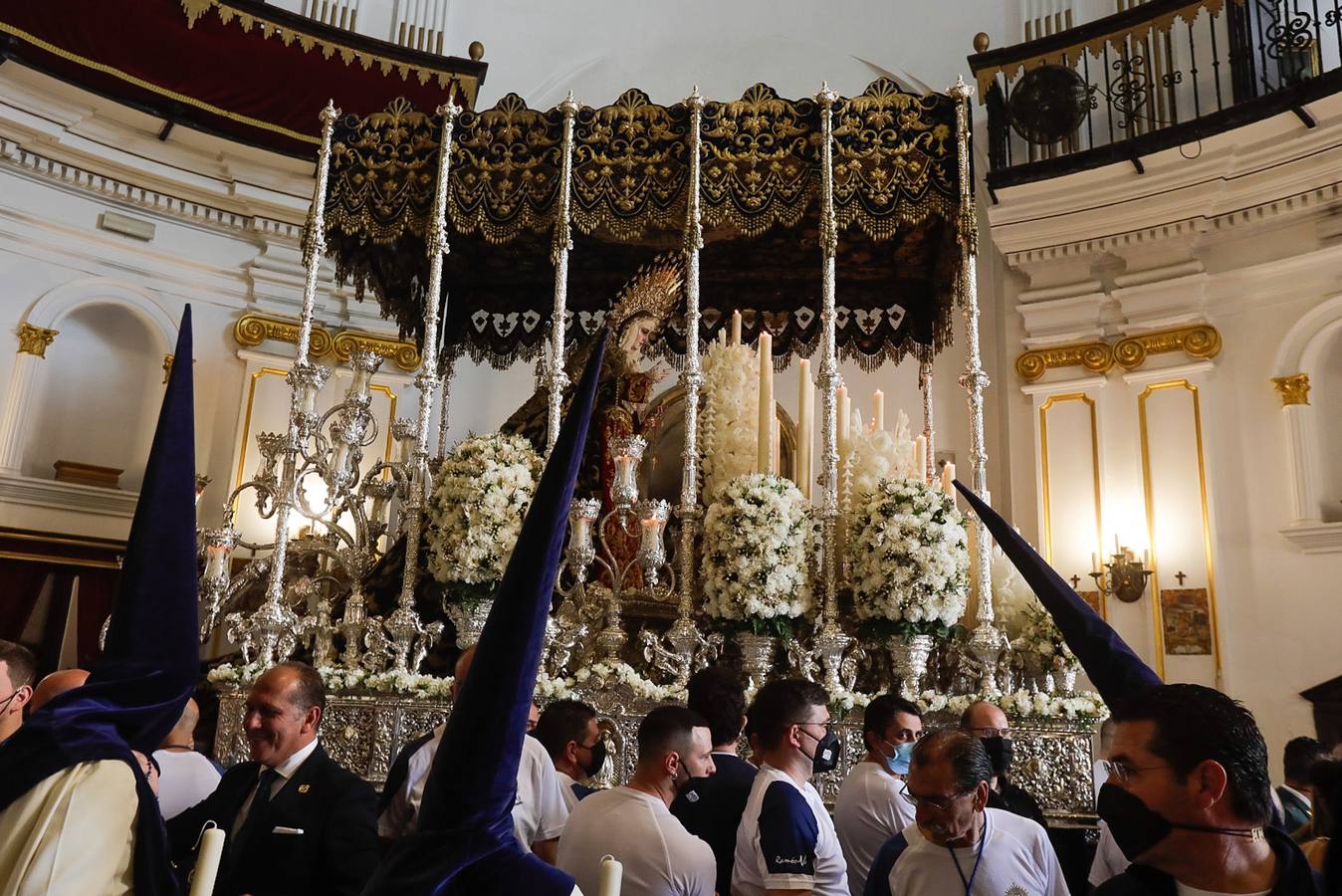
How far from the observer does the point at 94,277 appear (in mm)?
10406

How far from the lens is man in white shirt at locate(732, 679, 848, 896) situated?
2910mm

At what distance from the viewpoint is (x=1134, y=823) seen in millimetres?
1819

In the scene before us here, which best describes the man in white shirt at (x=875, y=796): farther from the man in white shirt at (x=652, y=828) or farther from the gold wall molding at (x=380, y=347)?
the gold wall molding at (x=380, y=347)

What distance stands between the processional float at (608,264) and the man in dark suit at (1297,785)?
5.83 feet

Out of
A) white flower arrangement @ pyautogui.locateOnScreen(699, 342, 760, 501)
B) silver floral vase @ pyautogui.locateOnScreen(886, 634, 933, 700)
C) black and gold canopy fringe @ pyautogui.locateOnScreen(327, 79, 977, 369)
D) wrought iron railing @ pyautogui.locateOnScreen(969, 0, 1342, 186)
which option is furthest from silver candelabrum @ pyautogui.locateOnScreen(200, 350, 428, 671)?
wrought iron railing @ pyautogui.locateOnScreen(969, 0, 1342, 186)

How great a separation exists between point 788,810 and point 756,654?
9.66ft

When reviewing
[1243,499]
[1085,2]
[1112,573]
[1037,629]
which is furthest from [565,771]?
[1085,2]

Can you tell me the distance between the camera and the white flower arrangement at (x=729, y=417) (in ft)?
23.7

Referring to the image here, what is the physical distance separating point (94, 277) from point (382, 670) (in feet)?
21.4

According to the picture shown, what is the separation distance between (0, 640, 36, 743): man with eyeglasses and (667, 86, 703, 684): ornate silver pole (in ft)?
11.9

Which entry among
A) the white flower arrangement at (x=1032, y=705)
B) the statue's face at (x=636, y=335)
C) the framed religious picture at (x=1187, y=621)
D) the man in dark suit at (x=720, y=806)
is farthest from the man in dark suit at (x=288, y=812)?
the framed religious picture at (x=1187, y=621)

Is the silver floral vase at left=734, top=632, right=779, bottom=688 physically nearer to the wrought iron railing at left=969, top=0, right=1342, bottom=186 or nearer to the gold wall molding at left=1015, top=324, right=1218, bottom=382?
the gold wall molding at left=1015, top=324, right=1218, bottom=382

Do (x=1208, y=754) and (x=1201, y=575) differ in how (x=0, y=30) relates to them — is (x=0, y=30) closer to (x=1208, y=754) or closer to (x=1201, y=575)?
(x=1208, y=754)

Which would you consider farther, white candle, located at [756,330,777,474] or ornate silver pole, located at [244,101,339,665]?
white candle, located at [756,330,777,474]
